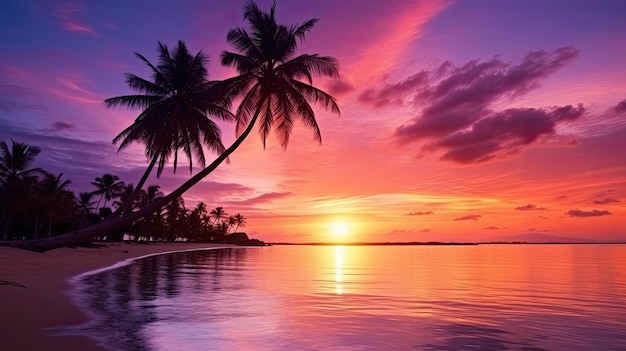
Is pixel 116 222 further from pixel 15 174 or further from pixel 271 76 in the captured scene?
pixel 15 174

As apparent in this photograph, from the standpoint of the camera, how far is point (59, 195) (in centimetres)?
5469

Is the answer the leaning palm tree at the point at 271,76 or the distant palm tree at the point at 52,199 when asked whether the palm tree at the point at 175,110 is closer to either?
the leaning palm tree at the point at 271,76

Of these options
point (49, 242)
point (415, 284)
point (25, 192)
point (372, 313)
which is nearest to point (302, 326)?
point (372, 313)

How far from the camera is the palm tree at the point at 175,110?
89.8ft

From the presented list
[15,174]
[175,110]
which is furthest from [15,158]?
[175,110]

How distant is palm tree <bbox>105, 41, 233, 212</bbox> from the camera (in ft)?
89.8

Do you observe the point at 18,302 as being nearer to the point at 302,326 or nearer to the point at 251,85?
the point at 302,326

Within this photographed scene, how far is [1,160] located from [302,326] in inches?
1823

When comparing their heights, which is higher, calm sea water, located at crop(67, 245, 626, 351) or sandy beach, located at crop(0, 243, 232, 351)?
sandy beach, located at crop(0, 243, 232, 351)

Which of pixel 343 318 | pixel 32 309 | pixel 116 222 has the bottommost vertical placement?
pixel 343 318

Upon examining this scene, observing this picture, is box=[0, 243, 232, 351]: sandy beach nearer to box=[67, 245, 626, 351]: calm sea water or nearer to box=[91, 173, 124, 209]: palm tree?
box=[67, 245, 626, 351]: calm sea water

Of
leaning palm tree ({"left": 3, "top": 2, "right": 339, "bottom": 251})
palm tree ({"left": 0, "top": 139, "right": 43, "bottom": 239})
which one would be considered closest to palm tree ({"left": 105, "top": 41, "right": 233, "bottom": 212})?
leaning palm tree ({"left": 3, "top": 2, "right": 339, "bottom": 251})

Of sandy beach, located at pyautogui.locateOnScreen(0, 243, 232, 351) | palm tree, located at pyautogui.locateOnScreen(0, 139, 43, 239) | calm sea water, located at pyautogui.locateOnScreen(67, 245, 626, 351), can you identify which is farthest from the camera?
palm tree, located at pyautogui.locateOnScreen(0, 139, 43, 239)

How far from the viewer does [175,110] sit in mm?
26719
